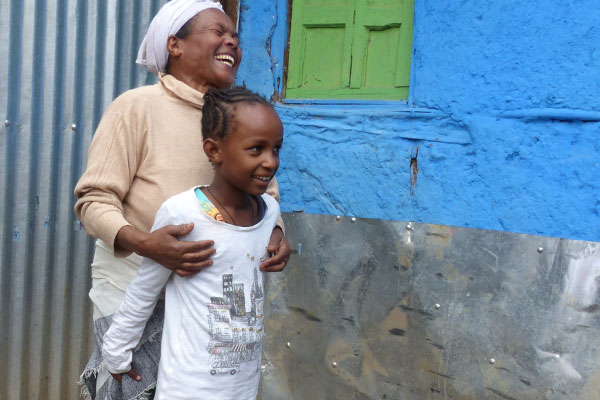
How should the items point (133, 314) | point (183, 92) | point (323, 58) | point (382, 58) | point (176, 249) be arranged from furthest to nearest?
point (323, 58) → point (382, 58) → point (183, 92) → point (133, 314) → point (176, 249)

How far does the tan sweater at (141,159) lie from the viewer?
6.09 feet

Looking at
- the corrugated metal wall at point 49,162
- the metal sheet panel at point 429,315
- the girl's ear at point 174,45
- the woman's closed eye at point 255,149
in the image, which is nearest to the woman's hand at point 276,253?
the woman's closed eye at point 255,149

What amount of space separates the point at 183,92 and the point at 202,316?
0.73m

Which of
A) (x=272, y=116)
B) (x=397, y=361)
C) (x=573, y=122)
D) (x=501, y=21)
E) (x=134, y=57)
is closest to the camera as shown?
(x=272, y=116)

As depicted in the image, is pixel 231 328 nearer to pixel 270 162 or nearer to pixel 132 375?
pixel 132 375

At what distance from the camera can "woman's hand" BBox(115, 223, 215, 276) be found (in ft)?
5.57

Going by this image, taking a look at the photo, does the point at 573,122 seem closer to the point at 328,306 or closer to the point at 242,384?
the point at 328,306

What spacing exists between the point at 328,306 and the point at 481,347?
0.77 meters

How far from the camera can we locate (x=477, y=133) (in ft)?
8.86

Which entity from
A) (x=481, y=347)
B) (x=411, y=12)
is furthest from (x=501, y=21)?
(x=481, y=347)

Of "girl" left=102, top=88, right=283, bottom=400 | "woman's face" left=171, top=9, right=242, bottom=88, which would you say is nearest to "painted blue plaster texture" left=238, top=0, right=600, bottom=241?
"woman's face" left=171, top=9, right=242, bottom=88

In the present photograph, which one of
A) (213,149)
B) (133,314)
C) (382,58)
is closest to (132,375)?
(133,314)

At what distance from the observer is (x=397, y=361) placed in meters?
2.87

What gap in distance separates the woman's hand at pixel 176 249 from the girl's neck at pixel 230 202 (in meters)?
0.12
